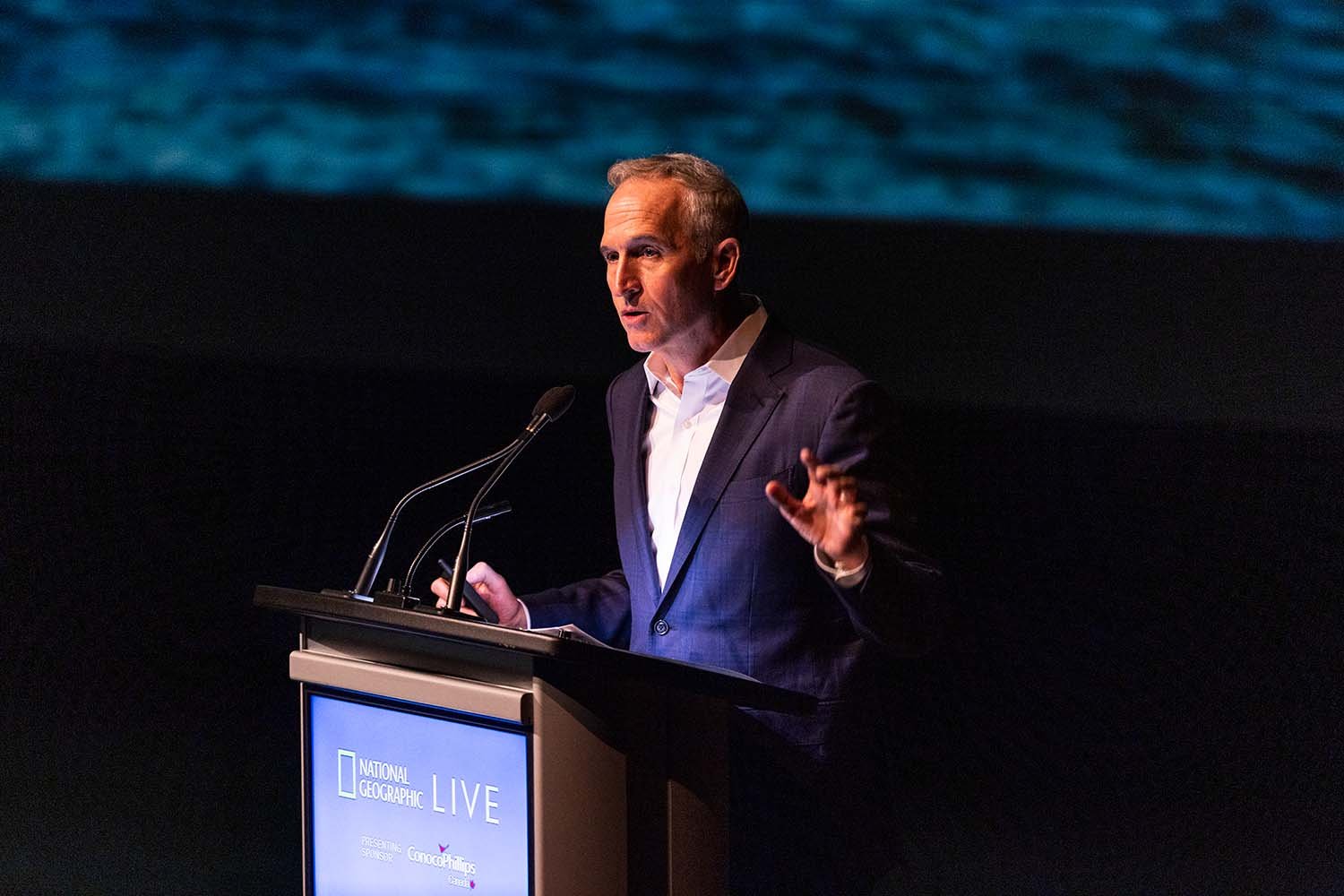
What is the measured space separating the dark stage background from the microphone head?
1034 millimetres

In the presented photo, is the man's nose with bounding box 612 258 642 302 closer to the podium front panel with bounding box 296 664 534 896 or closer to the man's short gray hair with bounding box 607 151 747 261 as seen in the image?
the man's short gray hair with bounding box 607 151 747 261

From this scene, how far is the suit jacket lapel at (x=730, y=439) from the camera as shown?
1942 millimetres

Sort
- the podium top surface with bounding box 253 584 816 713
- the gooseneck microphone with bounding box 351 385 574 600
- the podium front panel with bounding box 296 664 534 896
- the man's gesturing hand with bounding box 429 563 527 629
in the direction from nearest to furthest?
the podium top surface with bounding box 253 584 816 713 → the podium front panel with bounding box 296 664 534 896 → the gooseneck microphone with bounding box 351 385 574 600 → the man's gesturing hand with bounding box 429 563 527 629

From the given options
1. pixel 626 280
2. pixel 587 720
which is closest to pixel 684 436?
pixel 626 280

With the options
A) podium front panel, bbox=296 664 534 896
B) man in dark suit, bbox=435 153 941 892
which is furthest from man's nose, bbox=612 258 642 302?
podium front panel, bbox=296 664 534 896

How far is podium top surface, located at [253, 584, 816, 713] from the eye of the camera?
5.05 feet

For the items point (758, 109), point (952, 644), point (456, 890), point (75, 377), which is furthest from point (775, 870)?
point (75, 377)

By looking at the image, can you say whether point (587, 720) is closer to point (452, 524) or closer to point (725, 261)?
point (452, 524)

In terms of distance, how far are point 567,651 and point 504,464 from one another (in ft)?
1.14

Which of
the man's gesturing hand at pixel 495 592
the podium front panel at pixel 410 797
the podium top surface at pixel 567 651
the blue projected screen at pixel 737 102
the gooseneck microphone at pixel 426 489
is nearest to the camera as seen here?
the podium top surface at pixel 567 651

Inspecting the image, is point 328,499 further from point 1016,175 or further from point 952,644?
point 1016,175

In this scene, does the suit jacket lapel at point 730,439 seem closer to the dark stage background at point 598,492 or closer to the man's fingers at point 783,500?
the man's fingers at point 783,500

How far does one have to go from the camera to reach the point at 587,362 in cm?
302

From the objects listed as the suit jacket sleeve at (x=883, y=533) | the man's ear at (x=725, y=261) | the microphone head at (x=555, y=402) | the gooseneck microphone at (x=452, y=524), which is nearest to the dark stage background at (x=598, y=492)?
the man's ear at (x=725, y=261)
